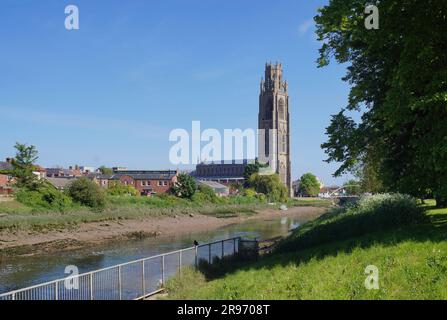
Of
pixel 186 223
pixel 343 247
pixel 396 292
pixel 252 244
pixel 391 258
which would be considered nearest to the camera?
pixel 396 292

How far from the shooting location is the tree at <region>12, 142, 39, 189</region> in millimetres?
68688

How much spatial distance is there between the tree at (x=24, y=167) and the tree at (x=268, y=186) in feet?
270

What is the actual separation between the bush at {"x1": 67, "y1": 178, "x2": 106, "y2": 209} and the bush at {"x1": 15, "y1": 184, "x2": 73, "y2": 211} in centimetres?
202

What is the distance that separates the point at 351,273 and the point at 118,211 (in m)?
57.6

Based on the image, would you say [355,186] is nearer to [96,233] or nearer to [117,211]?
[117,211]

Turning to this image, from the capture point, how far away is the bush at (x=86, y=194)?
70125 millimetres

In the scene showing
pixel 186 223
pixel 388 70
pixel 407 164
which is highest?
pixel 388 70

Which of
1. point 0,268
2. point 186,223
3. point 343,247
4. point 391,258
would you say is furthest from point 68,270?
point 186,223

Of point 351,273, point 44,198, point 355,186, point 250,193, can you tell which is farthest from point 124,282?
point 250,193

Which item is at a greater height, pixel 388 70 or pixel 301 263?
pixel 388 70

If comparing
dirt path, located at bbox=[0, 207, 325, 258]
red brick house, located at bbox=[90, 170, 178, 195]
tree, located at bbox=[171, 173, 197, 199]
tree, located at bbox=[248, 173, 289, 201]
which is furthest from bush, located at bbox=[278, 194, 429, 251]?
tree, located at bbox=[248, 173, 289, 201]
